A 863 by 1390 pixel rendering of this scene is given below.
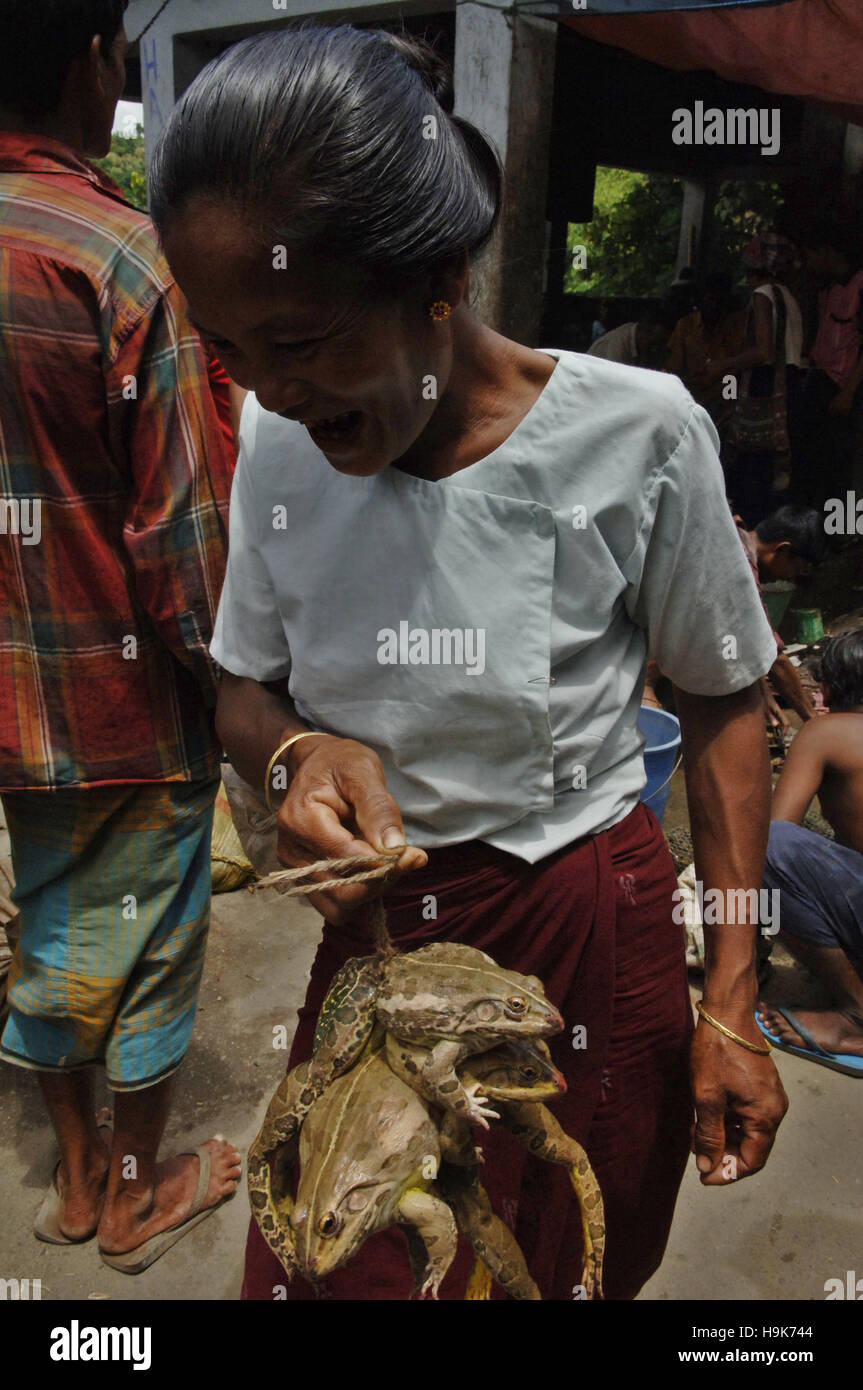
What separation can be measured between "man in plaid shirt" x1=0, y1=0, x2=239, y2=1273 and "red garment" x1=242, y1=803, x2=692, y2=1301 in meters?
0.72

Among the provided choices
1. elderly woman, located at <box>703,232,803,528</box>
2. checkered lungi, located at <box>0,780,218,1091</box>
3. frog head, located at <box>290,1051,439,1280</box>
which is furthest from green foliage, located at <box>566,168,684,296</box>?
frog head, located at <box>290,1051,439,1280</box>

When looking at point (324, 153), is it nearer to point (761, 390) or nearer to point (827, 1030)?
point (827, 1030)

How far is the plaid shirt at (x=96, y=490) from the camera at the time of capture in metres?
1.86

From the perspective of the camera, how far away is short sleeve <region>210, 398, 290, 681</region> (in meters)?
1.53

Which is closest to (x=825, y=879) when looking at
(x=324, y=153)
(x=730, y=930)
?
(x=730, y=930)

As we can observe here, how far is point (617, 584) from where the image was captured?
4.77 ft

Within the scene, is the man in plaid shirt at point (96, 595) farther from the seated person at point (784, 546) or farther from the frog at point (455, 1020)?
the seated person at point (784, 546)

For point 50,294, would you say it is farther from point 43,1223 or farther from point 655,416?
point 43,1223

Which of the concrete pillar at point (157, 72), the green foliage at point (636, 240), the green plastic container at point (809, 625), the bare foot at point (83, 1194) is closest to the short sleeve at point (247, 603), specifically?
the bare foot at point (83, 1194)

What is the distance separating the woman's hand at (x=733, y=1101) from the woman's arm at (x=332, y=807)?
27.3 inches

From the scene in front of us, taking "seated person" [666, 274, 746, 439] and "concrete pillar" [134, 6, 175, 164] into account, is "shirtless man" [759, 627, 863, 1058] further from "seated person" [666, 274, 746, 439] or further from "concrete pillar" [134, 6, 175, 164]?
"concrete pillar" [134, 6, 175, 164]

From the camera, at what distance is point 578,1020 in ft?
5.26

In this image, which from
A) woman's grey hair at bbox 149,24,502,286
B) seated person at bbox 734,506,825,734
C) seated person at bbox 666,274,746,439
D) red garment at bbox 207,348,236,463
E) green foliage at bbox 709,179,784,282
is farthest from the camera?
green foliage at bbox 709,179,784,282

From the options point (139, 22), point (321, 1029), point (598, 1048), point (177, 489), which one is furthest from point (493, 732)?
point (139, 22)
